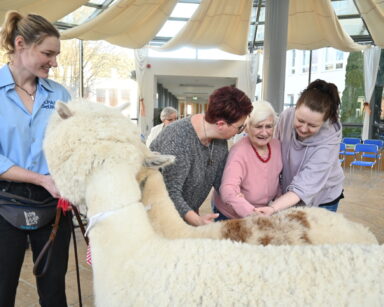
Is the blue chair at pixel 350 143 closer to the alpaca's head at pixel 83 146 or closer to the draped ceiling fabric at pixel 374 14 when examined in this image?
the draped ceiling fabric at pixel 374 14

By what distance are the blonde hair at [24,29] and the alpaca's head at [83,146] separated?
1.50 ft

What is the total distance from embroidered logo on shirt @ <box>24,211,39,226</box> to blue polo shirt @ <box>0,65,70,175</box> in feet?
0.56

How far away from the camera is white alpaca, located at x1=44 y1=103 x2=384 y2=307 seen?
0.78 m

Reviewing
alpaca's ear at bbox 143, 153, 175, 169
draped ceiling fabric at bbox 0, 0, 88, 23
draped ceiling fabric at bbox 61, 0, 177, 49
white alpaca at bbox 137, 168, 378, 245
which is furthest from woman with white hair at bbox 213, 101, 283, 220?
draped ceiling fabric at bbox 61, 0, 177, 49

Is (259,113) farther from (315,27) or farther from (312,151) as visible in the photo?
(315,27)

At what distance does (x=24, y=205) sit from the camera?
1.35 meters

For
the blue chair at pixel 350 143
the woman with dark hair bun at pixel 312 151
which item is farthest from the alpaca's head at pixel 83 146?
the blue chair at pixel 350 143

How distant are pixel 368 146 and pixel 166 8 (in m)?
6.16

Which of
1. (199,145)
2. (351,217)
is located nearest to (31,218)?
(199,145)

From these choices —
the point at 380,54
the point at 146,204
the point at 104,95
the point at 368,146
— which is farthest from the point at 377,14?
the point at 104,95

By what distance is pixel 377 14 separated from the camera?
6023 mm

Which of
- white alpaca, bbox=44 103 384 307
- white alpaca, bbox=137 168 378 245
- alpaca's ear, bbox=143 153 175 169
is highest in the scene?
alpaca's ear, bbox=143 153 175 169

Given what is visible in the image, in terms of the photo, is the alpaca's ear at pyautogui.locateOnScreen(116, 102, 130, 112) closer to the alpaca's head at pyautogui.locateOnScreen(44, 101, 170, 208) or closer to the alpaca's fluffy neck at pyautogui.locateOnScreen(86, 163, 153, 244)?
the alpaca's head at pyautogui.locateOnScreen(44, 101, 170, 208)

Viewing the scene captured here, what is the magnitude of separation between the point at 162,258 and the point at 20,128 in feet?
2.73
